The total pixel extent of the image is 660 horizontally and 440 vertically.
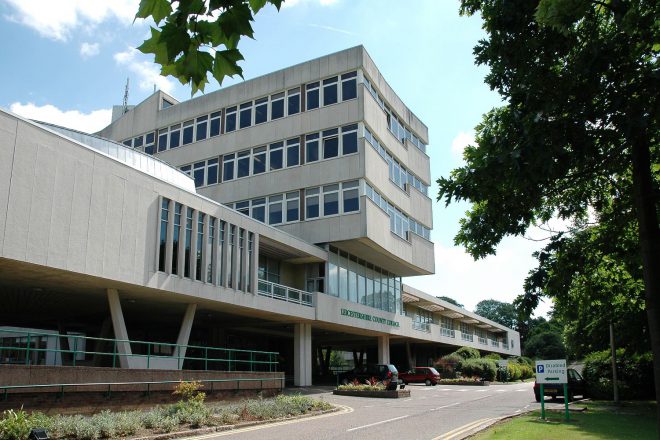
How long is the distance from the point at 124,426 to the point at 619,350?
2297 centimetres

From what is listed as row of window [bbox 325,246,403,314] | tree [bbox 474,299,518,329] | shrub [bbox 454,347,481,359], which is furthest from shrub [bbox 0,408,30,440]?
tree [bbox 474,299,518,329]

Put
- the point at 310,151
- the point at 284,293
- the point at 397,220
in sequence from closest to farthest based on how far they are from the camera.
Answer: the point at 284,293 → the point at 310,151 → the point at 397,220

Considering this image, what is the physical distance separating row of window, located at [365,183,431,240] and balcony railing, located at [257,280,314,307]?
722 centimetres

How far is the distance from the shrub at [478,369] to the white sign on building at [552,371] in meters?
33.7

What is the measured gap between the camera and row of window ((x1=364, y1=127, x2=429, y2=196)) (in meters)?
37.8

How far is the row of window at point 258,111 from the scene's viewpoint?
37344mm

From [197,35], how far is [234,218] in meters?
24.7

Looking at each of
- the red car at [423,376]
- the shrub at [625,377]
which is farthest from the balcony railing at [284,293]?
the red car at [423,376]

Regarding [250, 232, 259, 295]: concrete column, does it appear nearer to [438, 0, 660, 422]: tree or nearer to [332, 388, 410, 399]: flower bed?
[332, 388, 410, 399]: flower bed

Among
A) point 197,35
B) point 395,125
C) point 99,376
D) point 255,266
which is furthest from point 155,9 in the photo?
point 395,125

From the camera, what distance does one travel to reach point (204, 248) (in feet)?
85.0

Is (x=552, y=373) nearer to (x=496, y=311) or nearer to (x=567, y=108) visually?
(x=567, y=108)

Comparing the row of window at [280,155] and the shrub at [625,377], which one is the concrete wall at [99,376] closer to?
the shrub at [625,377]

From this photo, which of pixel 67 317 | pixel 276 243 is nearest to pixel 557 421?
pixel 276 243
